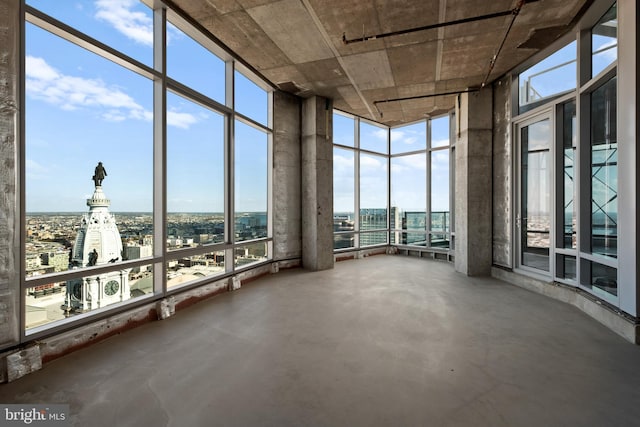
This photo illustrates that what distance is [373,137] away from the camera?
886 centimetres

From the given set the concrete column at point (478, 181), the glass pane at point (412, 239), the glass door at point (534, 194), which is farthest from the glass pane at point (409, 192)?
the glass door at point (534, 194)

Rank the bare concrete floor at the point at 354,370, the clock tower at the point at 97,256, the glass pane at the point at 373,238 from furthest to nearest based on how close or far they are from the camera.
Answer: the glass pane at the point at 373,238 < the clock tower at the point at 97,256 < the bare concrete floor at the point at 354,370

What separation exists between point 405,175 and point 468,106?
3114 mm

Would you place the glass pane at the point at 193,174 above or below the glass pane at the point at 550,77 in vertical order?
below

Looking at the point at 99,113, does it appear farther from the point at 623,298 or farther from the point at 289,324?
the point at 623,298

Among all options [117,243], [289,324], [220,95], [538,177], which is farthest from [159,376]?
[538,177]

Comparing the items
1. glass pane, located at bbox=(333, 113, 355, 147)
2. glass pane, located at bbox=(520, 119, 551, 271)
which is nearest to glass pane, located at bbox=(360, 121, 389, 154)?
glass pane, located at bbox=(333, 113, 355, 147)

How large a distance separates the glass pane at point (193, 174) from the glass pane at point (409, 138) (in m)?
5.76

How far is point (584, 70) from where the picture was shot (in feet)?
13.0

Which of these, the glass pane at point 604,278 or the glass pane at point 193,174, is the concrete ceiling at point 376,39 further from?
the glass pane at point 604,278

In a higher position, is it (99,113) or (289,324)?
(99,113)

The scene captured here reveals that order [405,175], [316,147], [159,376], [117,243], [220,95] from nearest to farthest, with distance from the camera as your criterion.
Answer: [159,376], [117,243], [220,95], [316,147], [405,175]

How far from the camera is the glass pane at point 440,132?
800 centimetres

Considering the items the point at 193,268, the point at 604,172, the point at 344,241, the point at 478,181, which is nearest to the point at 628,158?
the point at 604,172
